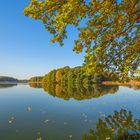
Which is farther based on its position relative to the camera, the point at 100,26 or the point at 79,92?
the point at 79,92

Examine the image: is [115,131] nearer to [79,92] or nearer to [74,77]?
[79,92]

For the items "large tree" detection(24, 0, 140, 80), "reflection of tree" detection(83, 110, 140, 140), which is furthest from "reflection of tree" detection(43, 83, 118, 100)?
"large tree" detection(24, 0, 140, 80)

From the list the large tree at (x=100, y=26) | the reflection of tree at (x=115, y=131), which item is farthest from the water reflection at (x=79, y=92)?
the large tree at (x=100, y=26)

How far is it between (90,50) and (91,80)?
12950cm

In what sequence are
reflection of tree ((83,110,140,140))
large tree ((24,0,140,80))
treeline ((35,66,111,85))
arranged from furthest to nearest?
treeline ((35,66,111,85)) < reflection of tree ((83,110,140,140)) < large tree ((24,0,140,80))

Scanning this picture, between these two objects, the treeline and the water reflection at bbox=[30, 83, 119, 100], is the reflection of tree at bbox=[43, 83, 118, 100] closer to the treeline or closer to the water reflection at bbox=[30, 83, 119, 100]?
the water reflection at bbox=[30, 83, 119, 100]

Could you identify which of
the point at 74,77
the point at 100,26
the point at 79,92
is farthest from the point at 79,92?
the point at 74,77

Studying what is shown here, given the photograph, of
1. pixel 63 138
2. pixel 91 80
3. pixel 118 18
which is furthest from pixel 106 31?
pixel 91 80

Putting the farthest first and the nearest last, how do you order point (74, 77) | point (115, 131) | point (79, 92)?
point (74, 77) < point (79, 92) < point (115, 131)

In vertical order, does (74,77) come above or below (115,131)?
above

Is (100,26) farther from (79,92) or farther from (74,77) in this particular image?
(74,77)

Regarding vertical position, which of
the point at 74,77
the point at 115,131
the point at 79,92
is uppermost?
the point at 74,77

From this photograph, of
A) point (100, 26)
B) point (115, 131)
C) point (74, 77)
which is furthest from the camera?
point (74, 77)

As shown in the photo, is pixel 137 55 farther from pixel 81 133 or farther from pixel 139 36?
pixel 81 133
